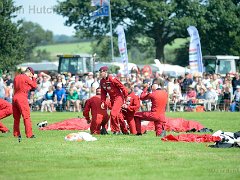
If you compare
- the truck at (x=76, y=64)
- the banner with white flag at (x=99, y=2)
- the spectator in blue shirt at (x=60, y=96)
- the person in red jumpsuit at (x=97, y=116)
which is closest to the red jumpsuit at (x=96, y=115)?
the person in red jumpsuit at (x=97, y=116)

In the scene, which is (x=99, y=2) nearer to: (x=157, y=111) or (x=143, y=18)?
(x=143, y=18)

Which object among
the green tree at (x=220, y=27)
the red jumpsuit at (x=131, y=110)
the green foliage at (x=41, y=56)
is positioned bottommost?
the red jumpsuit at (x=131, y=110)

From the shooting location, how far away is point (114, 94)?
19922 mm

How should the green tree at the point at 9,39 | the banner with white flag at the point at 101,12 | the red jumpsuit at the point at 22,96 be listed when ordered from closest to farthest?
the red jumpsuit at the point at 22,96, the banner with white flag at the point at 101,12, the green tree at the point at 9,39

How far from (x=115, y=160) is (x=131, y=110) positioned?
663 centimetres

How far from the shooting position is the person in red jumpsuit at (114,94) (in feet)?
64.8

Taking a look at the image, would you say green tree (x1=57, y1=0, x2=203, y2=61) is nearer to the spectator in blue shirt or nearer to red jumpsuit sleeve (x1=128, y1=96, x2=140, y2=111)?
the spectator in blue shirt

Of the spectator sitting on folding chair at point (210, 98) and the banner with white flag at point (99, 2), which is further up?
the banner with white flag at point (99, 2)

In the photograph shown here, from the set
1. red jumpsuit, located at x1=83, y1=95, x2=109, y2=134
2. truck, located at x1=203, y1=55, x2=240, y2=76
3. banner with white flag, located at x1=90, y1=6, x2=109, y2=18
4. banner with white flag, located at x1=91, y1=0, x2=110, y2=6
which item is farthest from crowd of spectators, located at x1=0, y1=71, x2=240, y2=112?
red jumpsuit, located at x1=83, y1=95, x2=109, y2=134

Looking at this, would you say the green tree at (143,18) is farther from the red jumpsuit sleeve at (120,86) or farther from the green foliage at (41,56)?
the red jumpsuit sleeve at (120,86)

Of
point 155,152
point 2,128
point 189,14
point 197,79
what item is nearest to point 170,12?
point 189,14

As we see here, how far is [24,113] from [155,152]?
439 cm

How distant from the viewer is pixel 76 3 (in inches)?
2608

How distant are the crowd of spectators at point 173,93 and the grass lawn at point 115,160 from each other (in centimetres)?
1728
